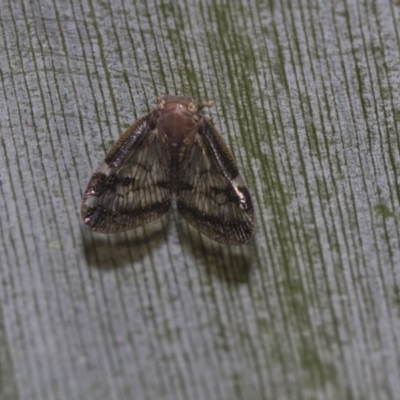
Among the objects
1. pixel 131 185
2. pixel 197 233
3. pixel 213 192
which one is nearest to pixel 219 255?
pixel 197 233

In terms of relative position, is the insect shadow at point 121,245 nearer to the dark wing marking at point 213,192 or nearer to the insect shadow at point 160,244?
the insect shadow at point 160,244

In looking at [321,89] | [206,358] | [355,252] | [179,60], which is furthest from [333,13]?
[206,358]

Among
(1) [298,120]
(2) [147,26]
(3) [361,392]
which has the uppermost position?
(2) [147,26]

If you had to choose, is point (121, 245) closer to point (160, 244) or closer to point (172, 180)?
point (160, 244)

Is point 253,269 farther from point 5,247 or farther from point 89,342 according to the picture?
point 5,247

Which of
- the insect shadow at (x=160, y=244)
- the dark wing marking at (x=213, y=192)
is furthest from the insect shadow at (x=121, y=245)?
the dark wing marking at (x=213, y=192)

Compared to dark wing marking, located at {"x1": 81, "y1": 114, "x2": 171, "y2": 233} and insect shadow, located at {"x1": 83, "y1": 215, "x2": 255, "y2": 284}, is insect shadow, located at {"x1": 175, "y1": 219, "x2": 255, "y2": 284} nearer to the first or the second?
insect shadow, located at {"x1": 83, "y1": 215, "x2": 255, "y2": 284}

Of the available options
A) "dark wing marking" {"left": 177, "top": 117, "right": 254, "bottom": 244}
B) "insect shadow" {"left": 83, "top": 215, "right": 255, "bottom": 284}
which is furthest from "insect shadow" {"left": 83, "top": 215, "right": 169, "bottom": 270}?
"dark wing marking" {"left": 177, "top": 117, "right": 254, "bottom": 244}
